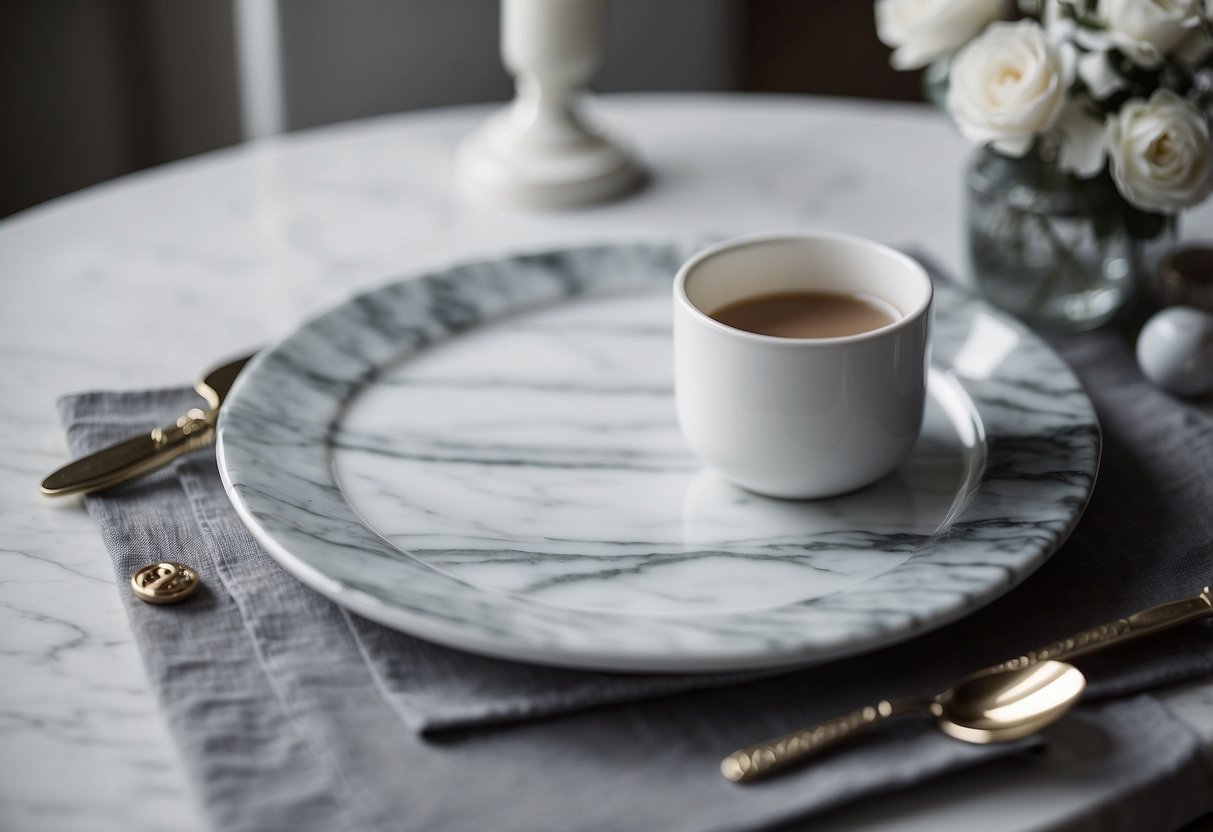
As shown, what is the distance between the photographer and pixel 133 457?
0.87 m

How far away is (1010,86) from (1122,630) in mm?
477

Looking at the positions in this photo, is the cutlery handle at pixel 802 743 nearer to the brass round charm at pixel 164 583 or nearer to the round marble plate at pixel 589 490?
the round marble plate at pixel 589 490

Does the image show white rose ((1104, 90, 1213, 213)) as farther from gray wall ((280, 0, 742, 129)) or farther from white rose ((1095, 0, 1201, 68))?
gray wall ((280, 0, 742, 129))

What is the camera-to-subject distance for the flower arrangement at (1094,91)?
955 millimetres

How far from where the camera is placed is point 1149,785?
25.2 inches

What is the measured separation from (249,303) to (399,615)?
58 cm

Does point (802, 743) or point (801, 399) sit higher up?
point (801, 399)

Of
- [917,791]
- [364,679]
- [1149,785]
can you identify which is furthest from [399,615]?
[1149,785]

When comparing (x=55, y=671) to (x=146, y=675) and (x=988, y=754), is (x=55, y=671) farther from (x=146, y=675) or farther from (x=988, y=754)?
(x=988, y=754)

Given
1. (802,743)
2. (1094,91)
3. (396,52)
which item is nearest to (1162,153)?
(1094,91)

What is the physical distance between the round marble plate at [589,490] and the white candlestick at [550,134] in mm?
255

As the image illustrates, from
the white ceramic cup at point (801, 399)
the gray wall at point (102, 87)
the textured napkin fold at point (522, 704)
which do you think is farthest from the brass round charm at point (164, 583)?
the gray wall at point (102, 87)

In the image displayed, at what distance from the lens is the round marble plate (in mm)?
683

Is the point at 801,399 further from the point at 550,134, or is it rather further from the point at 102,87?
the point at 102,87
